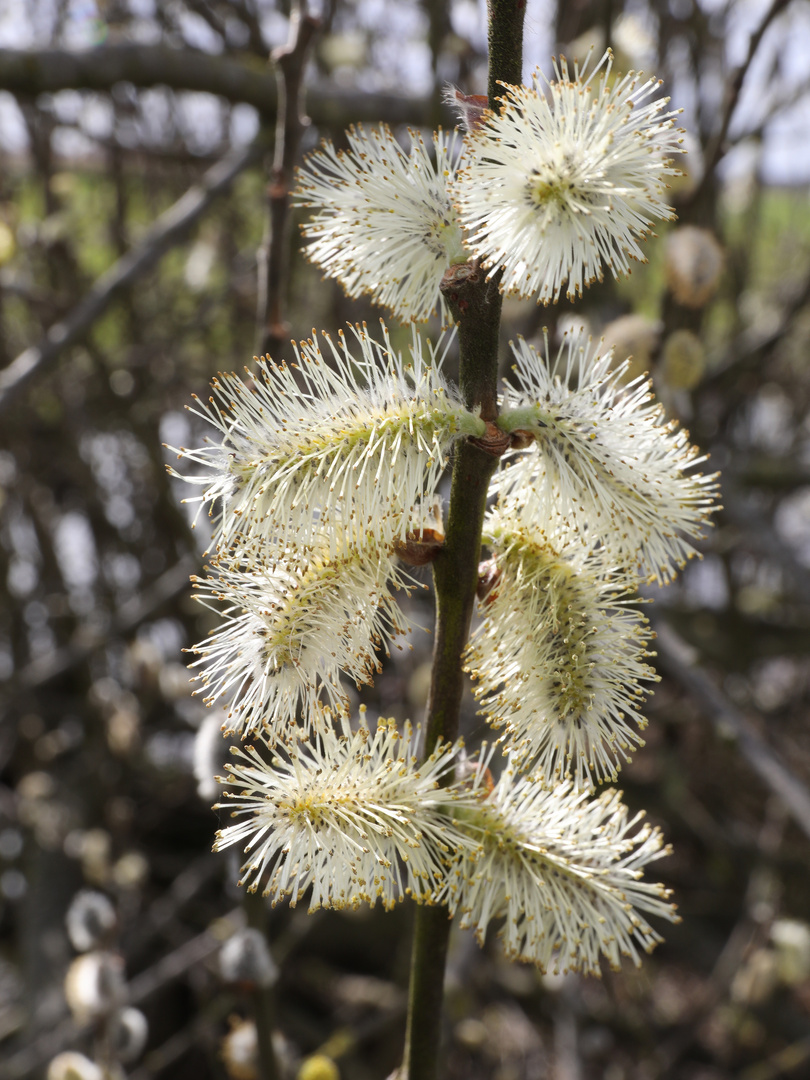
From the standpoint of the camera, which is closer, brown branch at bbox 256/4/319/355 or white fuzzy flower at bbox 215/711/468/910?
white fuzzy flower at bbox 215/711/468/910

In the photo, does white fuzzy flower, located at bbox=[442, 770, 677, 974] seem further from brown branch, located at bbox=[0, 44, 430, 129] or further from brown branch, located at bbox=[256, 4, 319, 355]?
brown branch, located at bbox=[0, 44, 430, 129]

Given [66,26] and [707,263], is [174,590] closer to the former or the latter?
[707,263]

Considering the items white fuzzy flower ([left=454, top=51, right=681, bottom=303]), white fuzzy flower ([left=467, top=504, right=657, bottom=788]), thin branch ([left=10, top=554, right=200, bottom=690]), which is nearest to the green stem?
white fuzzy flower ([left=467, top=504, right=657, bottom=788])

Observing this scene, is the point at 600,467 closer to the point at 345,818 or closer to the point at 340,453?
the point at 340,453

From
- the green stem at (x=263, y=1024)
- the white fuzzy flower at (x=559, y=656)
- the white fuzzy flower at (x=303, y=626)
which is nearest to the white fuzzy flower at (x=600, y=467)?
the white fuzzy flower at (x=559, y=656)

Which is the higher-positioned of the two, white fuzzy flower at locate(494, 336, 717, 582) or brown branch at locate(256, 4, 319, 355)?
brown branch at locate(256, 4, 319, 355)
